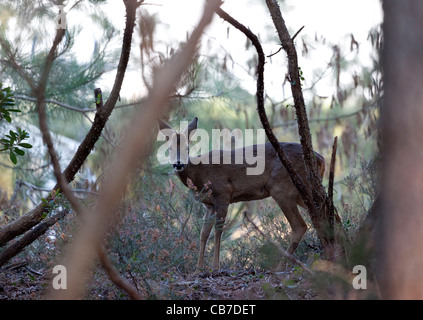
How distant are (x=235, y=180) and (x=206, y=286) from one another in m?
2.96

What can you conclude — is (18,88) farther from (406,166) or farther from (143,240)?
(406,166)

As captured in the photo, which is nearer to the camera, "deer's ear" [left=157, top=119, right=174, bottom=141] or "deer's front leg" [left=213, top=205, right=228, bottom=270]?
"deer's front leg" [left=213, top=205, right=228, bottom=270]

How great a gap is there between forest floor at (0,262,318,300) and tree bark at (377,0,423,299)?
929 mm

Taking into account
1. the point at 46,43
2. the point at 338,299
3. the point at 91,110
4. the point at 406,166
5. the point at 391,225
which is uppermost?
the point at 46,43

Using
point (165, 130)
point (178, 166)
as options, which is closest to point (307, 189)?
point (178, 166)

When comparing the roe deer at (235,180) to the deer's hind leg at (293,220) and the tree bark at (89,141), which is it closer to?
the deer's hind leg at (293,220)

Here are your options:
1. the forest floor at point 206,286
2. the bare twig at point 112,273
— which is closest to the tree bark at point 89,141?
the forest floor at point 206,286

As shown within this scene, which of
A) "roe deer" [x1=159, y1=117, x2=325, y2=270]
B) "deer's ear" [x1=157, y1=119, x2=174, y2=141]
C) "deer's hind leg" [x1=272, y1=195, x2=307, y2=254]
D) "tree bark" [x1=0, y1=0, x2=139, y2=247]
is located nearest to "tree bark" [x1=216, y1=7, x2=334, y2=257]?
"tree bark" [x1=0, y1=0, x2=139, y2=247]

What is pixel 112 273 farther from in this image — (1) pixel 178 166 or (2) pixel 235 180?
(2) pixel 235 180

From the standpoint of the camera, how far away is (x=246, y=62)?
474 inches

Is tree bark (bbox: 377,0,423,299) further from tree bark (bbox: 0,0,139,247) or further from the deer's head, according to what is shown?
the deer's head

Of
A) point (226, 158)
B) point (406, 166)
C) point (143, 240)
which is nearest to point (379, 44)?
point (406, 166)

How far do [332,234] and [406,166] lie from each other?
156cm

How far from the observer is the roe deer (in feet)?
24.4
